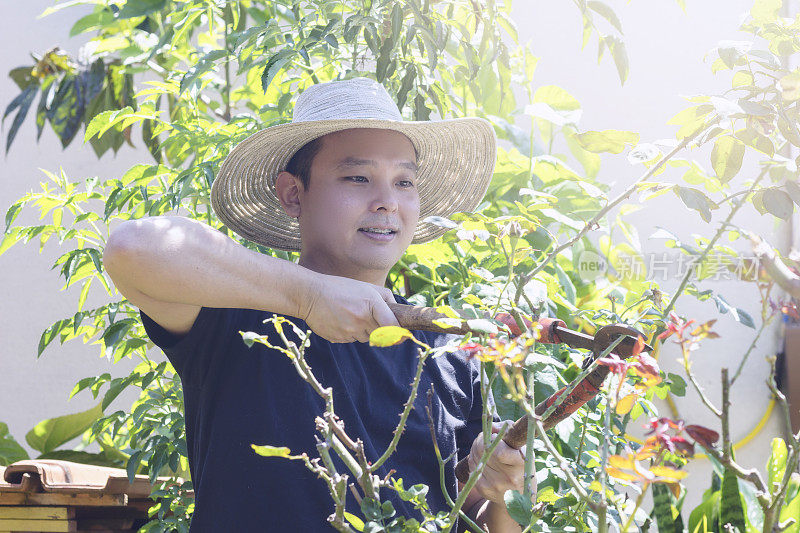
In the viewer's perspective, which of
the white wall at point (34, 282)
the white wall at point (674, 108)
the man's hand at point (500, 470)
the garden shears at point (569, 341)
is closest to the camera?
the garden shears at point (569, 341)

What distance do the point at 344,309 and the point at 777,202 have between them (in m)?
0.58

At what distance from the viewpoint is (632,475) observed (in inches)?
27.3

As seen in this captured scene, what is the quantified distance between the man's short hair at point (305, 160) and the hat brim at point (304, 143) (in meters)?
0.01

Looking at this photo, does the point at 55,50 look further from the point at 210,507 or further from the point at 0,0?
the point at 210,507

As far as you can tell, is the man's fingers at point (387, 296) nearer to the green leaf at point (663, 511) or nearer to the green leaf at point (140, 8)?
the green leaf at point (663, 511)

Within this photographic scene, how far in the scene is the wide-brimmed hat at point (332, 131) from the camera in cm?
157

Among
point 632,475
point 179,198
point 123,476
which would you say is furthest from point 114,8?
point 632,475

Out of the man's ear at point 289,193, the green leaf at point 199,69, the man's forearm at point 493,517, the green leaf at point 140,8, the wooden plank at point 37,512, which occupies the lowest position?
the wooden plank at point 37,512

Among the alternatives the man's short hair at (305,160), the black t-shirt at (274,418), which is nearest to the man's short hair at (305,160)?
the man's short hair at (305,160)

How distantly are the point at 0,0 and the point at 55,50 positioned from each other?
68 centimetres

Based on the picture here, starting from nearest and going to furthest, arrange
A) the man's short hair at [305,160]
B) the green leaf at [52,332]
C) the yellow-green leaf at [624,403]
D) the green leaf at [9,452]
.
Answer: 1. the yellow-green leaf at [624,403]
2. the man's short hair at [305,160]
3. the green leaf at [52,332]
4. the green leaf at [9,452]

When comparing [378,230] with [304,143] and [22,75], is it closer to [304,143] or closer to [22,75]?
[304,143]

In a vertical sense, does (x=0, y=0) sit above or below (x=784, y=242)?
above

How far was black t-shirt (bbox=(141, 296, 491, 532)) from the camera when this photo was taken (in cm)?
134
